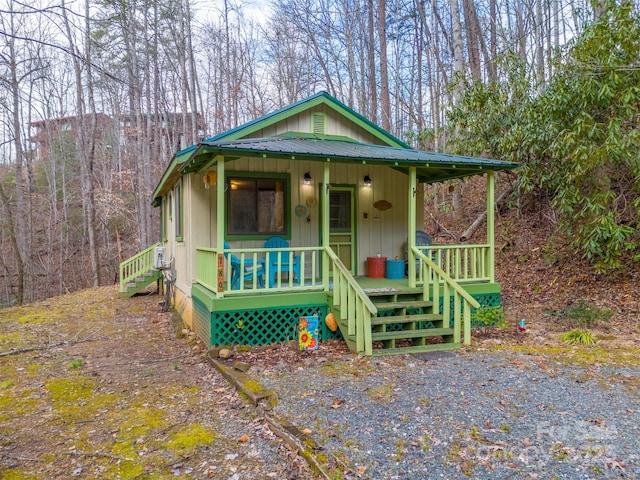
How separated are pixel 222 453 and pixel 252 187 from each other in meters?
5.10

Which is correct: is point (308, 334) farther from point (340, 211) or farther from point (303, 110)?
point (303, 110)

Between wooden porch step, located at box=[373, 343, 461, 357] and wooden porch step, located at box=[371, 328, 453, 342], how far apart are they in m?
0.15

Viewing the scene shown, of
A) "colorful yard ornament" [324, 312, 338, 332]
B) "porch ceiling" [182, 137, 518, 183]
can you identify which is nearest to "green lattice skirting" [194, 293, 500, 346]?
"colorful yard ornament" [324, 312, 338, 332]

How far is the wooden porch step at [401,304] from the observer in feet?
20.6

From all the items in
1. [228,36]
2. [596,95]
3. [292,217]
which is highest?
[228,36]

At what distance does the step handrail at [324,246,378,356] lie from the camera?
5.63 m

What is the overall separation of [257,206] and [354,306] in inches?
110

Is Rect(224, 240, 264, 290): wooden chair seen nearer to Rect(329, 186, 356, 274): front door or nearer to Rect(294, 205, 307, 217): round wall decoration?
Rect(294, 205, 307, 217): round wall decoration

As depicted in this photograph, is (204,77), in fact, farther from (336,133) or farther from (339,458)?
(339,458)

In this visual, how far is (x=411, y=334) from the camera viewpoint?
5.95 meters

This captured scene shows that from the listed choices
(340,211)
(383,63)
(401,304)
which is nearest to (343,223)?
(340,211)

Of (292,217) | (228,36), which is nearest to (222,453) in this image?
(292,217)

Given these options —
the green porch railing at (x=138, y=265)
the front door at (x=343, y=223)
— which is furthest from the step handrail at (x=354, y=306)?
the green porch railing at (x=138, y=265)

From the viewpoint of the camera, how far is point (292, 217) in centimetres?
799
